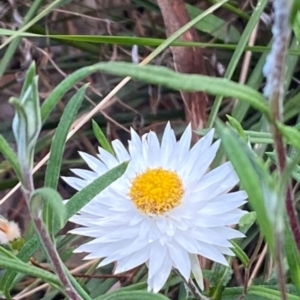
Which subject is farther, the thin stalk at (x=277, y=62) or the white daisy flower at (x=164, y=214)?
the white daisy flower at (x=164, y=214)

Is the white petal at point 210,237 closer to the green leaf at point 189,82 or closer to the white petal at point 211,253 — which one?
the white petal at point 211,253

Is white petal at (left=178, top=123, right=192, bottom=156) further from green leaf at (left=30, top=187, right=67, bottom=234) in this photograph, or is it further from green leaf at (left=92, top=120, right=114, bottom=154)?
green leaf at (left=30, top=187, right=67, bottom=234)

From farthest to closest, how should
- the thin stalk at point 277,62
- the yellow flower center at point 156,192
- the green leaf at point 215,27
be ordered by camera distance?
the green leaf at point 215,27
the yellow flower center at point 156,192
the thin stalk at point 277,62

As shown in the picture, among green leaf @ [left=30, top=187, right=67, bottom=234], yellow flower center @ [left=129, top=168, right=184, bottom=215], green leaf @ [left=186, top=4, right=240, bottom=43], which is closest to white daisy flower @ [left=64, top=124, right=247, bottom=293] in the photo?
yellow flower center @ [left=129, top=168, right=184, bottom=215]

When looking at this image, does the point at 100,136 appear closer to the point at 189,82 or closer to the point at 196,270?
the point at 196,270

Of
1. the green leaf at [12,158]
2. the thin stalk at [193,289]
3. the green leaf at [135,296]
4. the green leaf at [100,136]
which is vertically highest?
the green leaf at [100,136]

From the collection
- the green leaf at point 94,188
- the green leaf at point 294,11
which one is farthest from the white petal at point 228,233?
the green leaf at point 294,11

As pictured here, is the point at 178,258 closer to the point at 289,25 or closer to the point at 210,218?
the point at 210,218
